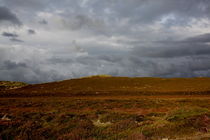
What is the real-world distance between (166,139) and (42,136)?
622 cm

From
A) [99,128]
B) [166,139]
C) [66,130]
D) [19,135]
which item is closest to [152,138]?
[166,139]

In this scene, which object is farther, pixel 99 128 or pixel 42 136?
pixel 99 128

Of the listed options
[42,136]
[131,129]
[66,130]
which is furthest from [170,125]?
[42,136]

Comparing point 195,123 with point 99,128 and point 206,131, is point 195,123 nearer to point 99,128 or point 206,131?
point 206,131

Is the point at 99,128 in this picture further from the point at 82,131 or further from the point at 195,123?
the point at 195,123

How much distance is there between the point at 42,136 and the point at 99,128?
337 centimetres

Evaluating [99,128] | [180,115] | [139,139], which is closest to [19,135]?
[99,128]

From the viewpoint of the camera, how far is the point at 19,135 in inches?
407

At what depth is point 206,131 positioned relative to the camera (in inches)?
463

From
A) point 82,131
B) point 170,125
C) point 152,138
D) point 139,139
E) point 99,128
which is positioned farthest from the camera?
point 170,125

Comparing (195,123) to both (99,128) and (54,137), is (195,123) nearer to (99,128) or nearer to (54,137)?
(99,128)

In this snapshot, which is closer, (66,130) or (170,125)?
(66,130)

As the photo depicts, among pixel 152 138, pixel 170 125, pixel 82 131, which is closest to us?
pixel 152 138

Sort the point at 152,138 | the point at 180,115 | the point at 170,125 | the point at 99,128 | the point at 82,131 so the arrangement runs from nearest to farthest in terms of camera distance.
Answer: the point at 152,138
the point at 82,131
the point at 99,128
the point at 170,125
the point at 180,115
